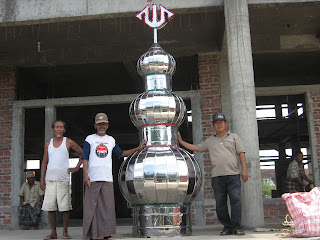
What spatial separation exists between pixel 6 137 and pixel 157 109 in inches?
191

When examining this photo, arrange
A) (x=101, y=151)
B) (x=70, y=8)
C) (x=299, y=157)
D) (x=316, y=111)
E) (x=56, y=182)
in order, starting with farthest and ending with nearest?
1. (x=299, y=157)
2. (x=316, y=111)
3. (x=70, y=8)
4. (x=56, y=182)
5. (x=101, y=151)

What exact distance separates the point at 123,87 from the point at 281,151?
323 inches

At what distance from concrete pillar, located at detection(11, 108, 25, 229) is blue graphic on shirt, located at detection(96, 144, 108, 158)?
421cm

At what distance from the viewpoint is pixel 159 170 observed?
4.43 meters

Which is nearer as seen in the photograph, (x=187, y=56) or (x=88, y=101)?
(x=88, y=101)

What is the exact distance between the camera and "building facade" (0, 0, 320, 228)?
6.04 meters

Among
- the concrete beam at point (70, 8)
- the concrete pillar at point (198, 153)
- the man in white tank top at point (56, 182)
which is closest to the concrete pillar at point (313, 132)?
the concrete pillar at point (198, 153)

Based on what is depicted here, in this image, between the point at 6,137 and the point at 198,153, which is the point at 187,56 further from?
the point at 6,137

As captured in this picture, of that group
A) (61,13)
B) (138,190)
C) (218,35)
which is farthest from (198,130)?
(138,190)

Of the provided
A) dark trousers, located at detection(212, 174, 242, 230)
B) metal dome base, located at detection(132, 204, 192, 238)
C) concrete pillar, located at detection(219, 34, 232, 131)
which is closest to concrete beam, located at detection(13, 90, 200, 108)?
concrete pillar, located at detection(219, 34, 232, 131)

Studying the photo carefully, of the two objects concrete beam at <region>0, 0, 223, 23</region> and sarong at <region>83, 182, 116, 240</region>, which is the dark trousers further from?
concrete beam at <region>0, 0, 223, 23</region>

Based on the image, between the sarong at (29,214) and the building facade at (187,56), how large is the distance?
0.56 ft

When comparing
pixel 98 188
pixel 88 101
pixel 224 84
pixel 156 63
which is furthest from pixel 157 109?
pixel 88 101

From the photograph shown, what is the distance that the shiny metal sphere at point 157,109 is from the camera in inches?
186
